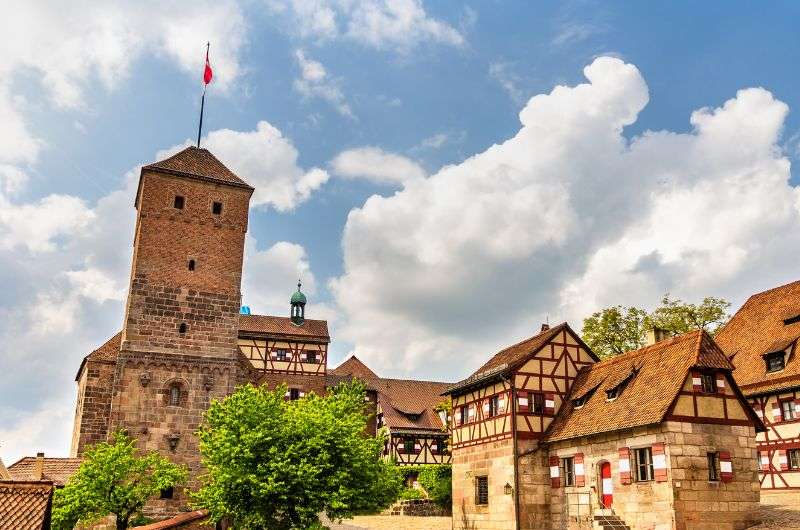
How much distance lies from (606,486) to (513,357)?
827 centimetres

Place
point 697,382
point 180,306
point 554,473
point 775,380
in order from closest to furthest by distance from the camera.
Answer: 1. point 697,382
2. point 554,473
3. point 775,380
4. point 180,306

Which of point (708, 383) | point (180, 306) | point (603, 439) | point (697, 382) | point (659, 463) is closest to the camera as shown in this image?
point (659, 463)

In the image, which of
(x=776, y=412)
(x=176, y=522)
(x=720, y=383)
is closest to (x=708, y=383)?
(x=720, y=383)

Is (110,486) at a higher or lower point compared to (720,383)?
lower

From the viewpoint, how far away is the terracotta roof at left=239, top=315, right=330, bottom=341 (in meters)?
56.9

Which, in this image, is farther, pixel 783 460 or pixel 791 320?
pixel 791 320

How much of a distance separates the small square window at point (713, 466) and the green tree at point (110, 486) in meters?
22.1

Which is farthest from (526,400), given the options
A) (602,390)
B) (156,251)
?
(156,251)

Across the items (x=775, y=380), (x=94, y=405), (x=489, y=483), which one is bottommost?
(x=489, y=483)

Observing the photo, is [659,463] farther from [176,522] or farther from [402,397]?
[402,397]

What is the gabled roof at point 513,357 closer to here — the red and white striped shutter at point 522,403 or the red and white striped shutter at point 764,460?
the red and white striped shutter at point 522,403

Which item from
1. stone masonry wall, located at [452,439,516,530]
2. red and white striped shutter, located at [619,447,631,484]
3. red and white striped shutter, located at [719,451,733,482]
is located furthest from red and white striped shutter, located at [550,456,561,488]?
red and white striped shutter, located at [719,451,733,482]

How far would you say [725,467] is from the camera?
25188mm

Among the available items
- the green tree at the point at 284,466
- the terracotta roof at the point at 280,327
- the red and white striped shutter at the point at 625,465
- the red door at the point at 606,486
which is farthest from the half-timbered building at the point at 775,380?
the terracotta roof at the point at 280,327
